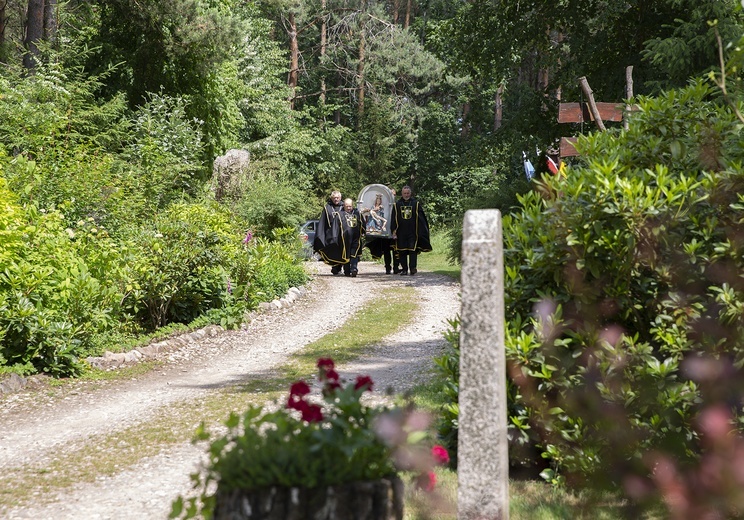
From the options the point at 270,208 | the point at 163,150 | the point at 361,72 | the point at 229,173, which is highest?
the point at 361,72

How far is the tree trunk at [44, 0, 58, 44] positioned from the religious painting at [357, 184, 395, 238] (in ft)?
26.1

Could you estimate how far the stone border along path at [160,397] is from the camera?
519 centimetres

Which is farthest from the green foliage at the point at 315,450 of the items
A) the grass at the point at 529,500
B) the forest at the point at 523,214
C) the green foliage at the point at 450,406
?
the green foliage at the point at 450,406

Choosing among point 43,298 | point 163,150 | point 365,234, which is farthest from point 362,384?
point 365,234

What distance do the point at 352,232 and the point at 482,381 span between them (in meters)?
17.0

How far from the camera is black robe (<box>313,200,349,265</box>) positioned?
800 inches

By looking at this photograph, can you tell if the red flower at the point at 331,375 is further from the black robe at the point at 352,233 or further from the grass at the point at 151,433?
the black robe at the point at 352,233

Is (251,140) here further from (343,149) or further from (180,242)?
(180,242)

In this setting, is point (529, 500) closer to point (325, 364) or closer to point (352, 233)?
point (325, 364)

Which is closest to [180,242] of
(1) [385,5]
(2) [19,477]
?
(2) [19,477]

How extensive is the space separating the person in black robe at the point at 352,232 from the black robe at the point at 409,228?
89 centimetres

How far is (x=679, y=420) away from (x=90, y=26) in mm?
21569

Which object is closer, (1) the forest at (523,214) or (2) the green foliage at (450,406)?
(1) the forest at (523,214)

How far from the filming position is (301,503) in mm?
2826
